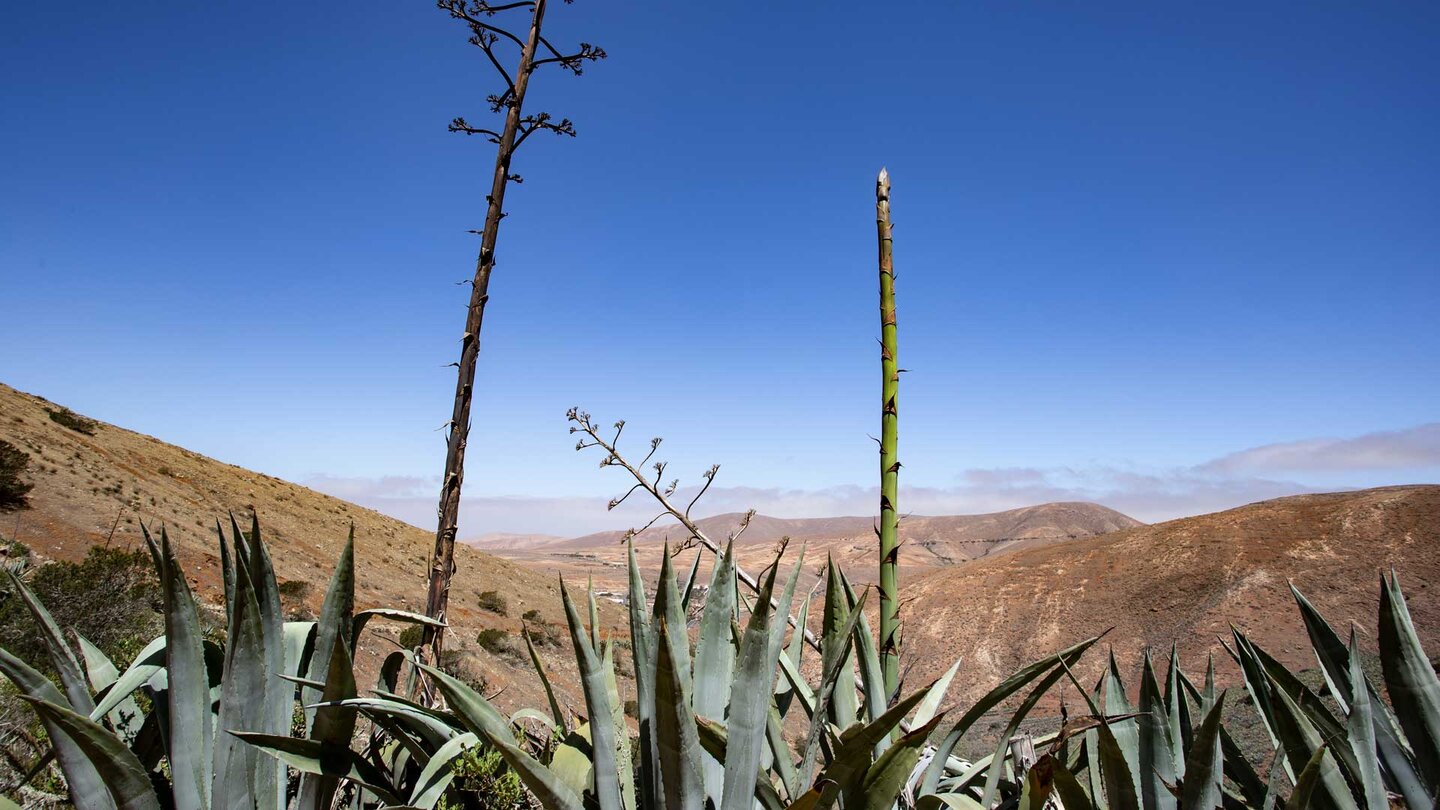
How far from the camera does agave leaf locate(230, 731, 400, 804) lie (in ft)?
5.91

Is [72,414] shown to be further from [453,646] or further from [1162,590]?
[1162,590]

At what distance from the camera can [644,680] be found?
192 centimetres

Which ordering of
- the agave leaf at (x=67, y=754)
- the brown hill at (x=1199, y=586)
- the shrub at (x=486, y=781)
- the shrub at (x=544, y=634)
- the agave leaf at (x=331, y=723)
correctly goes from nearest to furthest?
the agave leaf at (x=67, y=754) < the agave leaf at (x=331, y=723) < the shrub at (x=486, y=781) < the brown hill at (x=1199, y=586) < the shrub at (x=544, y=634)

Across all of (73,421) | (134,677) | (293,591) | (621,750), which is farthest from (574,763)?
(73,421)

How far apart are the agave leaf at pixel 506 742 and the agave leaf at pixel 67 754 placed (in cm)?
82

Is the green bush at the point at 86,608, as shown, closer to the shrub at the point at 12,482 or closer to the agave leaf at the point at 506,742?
the agave leaf at the point at 506,742

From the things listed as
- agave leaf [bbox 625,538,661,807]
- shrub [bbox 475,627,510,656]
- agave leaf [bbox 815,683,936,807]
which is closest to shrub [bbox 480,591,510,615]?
shrub [bbox 475,627,510,656]

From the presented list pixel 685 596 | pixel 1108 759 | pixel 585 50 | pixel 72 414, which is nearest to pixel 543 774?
pixel 685 596

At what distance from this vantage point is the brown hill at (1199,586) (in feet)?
47.9

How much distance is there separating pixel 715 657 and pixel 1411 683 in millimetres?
2186

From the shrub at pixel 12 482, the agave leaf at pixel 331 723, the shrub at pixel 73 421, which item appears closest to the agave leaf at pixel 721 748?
the agave leaf at pixel 331 723

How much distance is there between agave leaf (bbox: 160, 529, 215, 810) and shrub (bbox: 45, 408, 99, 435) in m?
38.3

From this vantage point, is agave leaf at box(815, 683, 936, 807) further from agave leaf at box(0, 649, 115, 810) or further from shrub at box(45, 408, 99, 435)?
shrub at box(45, 408, 99, 435)

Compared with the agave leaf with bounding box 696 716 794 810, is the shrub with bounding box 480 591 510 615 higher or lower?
lower
